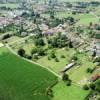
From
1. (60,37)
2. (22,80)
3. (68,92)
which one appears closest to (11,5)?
(60,37)

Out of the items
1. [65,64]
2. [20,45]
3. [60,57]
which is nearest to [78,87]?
[65,64]

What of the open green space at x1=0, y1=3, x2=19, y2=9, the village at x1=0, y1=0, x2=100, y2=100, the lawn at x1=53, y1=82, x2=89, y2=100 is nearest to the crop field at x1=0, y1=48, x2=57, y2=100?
the lawn at x1=53, y1=82, x2=89, y2=100

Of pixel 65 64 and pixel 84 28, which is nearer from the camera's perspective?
pixel 65 64

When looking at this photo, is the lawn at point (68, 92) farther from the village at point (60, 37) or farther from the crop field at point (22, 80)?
the crop field at point (22, 80)

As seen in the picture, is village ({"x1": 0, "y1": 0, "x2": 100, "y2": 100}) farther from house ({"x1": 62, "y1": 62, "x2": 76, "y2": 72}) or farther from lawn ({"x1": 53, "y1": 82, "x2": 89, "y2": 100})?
lawn ({"x1": 53, "y1": 82, "x2": 89, "y2": 100})

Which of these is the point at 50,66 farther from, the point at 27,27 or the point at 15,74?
the point at 27,27

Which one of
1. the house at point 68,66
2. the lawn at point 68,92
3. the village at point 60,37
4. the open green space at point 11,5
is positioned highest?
the lawn at point 68,92

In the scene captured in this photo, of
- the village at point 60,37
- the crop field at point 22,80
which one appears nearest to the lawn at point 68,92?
the village at point 60,37
